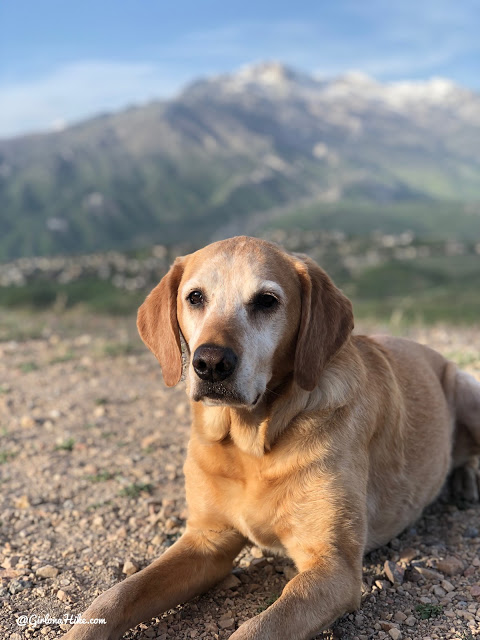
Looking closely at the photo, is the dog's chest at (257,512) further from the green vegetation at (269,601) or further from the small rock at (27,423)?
the small rock at (27,423)

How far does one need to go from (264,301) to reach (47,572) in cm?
208

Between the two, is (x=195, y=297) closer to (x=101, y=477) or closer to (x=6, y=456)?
(x=101, y=477)

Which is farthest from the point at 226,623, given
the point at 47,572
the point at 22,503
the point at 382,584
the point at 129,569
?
the point at 22,503

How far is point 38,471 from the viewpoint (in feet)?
17.4

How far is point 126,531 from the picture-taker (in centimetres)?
431

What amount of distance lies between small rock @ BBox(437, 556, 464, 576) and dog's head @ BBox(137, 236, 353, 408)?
1.49m

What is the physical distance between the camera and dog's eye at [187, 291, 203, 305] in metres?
3.59

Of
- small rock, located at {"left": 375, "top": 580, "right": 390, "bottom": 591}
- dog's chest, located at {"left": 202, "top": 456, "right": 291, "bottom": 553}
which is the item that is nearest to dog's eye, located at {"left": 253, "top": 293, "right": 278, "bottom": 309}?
dog's chest, located at {"left": 202, "top": 456, "right": 291, "bottom": 553}

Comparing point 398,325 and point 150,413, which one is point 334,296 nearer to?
point 150,413

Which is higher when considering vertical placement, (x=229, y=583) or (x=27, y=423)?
(x=229, y=583)

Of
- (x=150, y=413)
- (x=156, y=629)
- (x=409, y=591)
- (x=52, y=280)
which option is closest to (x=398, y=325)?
(x=150, y=413)

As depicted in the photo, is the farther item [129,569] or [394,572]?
[129,569]

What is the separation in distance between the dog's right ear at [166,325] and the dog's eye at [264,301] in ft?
1.90

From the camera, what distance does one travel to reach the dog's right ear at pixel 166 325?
3.72 metres
